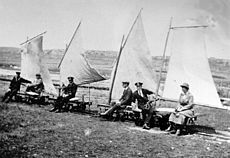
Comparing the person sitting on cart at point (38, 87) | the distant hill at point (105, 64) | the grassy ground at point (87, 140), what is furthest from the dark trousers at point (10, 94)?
the distant hill at point (105, 64)

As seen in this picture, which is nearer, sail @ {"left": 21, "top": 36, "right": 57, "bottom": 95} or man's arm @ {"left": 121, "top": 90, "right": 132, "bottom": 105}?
man's arm @ {"left": 121, "top": 90, "right": 132, "bottom": 105}

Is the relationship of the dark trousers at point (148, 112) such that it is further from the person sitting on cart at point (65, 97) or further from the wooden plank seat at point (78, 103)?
the person sitting on cart at point (65, 97)

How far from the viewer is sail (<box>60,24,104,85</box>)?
15273 mm

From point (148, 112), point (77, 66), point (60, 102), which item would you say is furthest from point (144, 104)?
point (77, 66)

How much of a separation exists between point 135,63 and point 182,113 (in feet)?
11.3

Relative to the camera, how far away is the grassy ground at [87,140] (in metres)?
7.40

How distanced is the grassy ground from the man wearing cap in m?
0.52

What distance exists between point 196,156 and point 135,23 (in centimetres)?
696

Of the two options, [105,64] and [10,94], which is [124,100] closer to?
[10,94]

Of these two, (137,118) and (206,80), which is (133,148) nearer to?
(137,118)

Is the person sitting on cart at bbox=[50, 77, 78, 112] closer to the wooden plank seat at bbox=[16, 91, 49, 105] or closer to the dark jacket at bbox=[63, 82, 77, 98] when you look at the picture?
the dark jacket at bbox=[63, 82, 77, 98]

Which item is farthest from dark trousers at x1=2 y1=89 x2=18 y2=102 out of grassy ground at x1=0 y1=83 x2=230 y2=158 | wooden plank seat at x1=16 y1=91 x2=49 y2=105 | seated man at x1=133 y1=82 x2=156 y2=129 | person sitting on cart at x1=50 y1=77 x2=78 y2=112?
seated man at x1=133 y1=82 x2=156 y2=129

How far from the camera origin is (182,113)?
1041 centimetres

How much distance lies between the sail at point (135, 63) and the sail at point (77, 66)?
2176 millimetres
